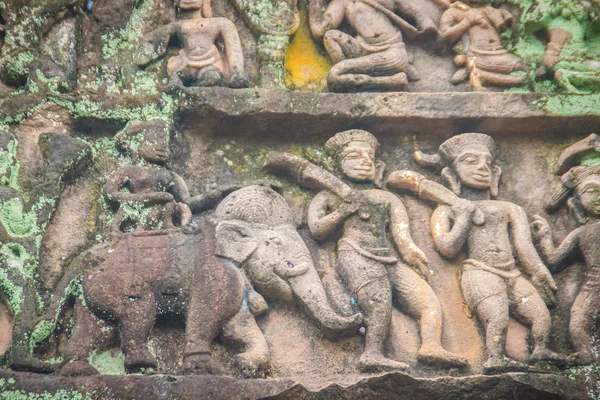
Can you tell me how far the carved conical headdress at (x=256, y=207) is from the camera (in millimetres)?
5410

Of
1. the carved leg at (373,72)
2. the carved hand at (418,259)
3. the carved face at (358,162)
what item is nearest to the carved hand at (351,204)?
the carved face at (358,162)

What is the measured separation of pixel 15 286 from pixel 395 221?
2624mm

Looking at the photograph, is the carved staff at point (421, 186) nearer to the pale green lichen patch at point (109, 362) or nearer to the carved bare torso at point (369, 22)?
the carved bare torso at point (369, 22)

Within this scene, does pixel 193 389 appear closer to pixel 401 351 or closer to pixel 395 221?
pixel 401 351

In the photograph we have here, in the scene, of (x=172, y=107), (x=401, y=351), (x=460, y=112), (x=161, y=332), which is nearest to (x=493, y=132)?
(x=460, y=112)

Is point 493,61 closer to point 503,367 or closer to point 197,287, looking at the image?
point 503,367

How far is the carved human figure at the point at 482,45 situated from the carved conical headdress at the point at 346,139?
1.04 meters

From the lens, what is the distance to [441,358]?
4.91 metres

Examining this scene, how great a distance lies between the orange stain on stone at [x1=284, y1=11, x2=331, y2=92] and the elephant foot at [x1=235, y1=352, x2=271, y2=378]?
2504mm

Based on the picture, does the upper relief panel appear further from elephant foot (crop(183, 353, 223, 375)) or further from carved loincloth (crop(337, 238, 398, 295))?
elephant foot (crop(183, 353, 223, 375))

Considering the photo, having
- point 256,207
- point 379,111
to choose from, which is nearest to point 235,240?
point 256,207

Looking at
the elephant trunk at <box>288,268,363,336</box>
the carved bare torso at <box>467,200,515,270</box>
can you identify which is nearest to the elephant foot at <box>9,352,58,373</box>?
the elephant trunk at <box>288,268,363,336</box>

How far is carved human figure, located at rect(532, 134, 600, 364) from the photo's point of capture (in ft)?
16.5

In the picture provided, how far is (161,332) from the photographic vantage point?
16.3 feet
